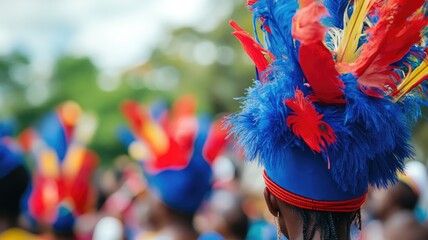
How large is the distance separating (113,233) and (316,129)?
3222 mm

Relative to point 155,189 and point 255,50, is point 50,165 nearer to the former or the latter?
point 155,189

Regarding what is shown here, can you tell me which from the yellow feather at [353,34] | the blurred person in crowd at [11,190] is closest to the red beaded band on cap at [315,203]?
the yellow feather at [353,34]

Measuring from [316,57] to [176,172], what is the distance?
2.76 meters

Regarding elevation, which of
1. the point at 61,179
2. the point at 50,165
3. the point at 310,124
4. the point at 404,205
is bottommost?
the point at 404,205

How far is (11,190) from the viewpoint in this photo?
16.3 ft

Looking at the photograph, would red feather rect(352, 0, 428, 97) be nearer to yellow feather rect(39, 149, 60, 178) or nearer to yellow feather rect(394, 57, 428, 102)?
yellow feather rect(394, 57, 428, 102)

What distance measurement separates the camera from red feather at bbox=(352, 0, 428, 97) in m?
1.90

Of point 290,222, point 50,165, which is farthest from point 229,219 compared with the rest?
point 290,222

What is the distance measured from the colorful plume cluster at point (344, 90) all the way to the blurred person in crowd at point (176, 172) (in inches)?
98.7

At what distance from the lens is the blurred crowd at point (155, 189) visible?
461 cm

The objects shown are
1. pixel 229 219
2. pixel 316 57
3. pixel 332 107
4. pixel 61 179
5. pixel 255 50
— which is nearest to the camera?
pixel 316 57

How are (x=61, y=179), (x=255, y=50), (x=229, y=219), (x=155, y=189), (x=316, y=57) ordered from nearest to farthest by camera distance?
1. (x=316, y=57)
2. (x=255, y=50)
3. (x=155, y=189)
4. (x=229, y=219)
5. (x=61, y=179)

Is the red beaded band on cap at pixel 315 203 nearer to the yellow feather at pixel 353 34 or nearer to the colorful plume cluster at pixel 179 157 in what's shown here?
the yellow feather at pixel 353 34

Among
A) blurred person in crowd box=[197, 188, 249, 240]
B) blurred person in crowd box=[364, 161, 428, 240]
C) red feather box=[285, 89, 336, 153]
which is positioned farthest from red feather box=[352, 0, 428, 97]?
blurred person in crowd box=[197, 188, 249, 240]
